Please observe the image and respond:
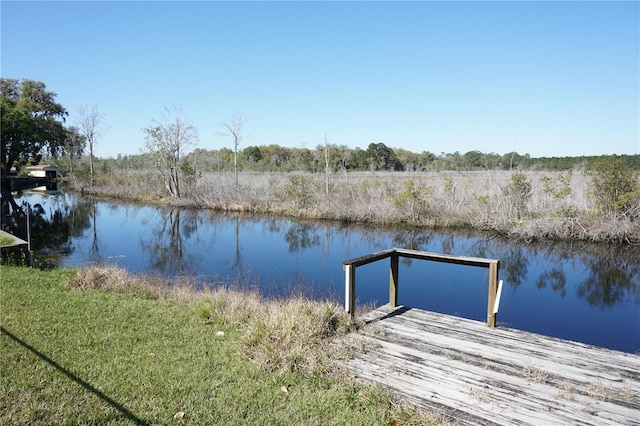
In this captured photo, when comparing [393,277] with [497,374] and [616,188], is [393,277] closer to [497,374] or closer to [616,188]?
[497,374]

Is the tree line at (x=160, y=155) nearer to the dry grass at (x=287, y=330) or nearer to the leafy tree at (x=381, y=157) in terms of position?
the leafy tree at (x=381, y=157)

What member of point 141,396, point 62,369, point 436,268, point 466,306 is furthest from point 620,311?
point 62,369

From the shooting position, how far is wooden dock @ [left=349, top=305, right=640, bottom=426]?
139 inches

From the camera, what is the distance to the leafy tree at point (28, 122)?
127 ft

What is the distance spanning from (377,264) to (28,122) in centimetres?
4093

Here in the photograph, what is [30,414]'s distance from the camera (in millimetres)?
3355

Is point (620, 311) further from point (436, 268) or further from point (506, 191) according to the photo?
point (506, 191)

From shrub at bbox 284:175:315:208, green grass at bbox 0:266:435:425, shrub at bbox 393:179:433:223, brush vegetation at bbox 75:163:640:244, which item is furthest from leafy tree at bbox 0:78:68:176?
green grass at bbox 0:266:435:425

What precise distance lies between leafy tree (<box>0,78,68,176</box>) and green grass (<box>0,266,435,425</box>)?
133 ft

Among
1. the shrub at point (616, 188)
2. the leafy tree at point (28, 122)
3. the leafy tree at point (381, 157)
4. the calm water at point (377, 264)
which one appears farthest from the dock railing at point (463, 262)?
the leafy tree at point (381, 157)

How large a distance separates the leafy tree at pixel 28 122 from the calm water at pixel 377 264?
72.5ft

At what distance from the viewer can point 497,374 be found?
417cm

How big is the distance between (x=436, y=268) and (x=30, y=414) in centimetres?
1081

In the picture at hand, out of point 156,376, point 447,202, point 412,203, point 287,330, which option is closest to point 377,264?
point 287,330
